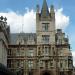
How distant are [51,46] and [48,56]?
2479 millimetres

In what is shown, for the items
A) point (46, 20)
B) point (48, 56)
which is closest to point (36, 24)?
point (46, 20)

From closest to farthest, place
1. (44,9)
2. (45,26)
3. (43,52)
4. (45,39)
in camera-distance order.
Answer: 1. (43,52)
2. (45,39)
3. (45,26)
4. (44,9)

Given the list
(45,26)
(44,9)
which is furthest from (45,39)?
(44,9)

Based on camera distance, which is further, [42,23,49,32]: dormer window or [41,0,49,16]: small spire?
[41,0,49,16]: small spire

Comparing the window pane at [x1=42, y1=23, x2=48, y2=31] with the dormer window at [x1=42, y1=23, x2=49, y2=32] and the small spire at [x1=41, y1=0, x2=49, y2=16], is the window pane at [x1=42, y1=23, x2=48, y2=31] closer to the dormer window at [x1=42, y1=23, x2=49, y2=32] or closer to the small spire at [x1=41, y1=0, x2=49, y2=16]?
the dormer window at [x1=42, y1=23, x2=49, y2=32]

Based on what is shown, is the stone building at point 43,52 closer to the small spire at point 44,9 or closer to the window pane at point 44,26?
the window pane at point 44,26

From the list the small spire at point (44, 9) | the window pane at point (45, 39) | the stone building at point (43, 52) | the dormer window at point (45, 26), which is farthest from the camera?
the small spire at point (44, 9)

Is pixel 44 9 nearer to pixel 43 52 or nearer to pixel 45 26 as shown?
pixel 45 26

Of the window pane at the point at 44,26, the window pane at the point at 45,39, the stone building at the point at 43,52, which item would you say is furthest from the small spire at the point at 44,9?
the window pane at the point at 45,39

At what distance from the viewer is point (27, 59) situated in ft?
258

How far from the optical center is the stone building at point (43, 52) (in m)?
77.4

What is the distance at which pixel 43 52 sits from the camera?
78250 millimetres

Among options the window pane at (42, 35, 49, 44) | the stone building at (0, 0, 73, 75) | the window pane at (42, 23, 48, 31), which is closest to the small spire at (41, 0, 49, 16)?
the stone building at (0, 0, 73, 75)

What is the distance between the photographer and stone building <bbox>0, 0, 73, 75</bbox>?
77387mm
